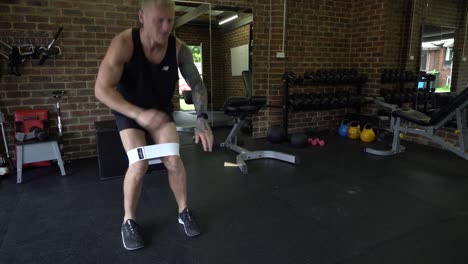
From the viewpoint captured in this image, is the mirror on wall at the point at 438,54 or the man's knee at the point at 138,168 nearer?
the man's knee at the point at 138,168

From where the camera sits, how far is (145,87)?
1.67m

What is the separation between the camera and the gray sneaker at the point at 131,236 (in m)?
1.66

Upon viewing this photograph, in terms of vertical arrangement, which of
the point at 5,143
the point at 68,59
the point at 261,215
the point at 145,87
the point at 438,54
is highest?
the point at 438,54

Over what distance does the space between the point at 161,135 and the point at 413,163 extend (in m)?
2.84

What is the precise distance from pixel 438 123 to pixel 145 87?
2869 millimetres

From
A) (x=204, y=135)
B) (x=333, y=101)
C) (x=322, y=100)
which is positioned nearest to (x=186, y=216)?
(x=204, y=135)

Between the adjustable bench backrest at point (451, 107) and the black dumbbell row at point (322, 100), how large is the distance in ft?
4.44

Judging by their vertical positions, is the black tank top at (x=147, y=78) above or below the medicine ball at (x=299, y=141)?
above

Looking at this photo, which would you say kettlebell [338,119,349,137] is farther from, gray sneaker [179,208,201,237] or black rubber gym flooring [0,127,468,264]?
gray sneaker [179,208,201,237]

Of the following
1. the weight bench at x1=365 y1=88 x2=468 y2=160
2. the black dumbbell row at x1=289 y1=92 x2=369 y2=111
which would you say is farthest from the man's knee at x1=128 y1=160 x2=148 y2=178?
the black dumbbell row at x1=289 y1=92 x2=369 y2=111

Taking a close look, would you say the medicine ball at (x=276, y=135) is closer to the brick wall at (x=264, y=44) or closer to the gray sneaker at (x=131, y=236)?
the brick wall at (x=264, y=44)

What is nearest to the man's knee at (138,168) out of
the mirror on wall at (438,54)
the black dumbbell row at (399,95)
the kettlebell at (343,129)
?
the kettlebell at (343,129)

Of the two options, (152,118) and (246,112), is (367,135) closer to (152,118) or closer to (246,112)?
(246,112)

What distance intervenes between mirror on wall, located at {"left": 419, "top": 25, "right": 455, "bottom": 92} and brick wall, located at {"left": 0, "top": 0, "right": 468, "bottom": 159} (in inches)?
3.9
